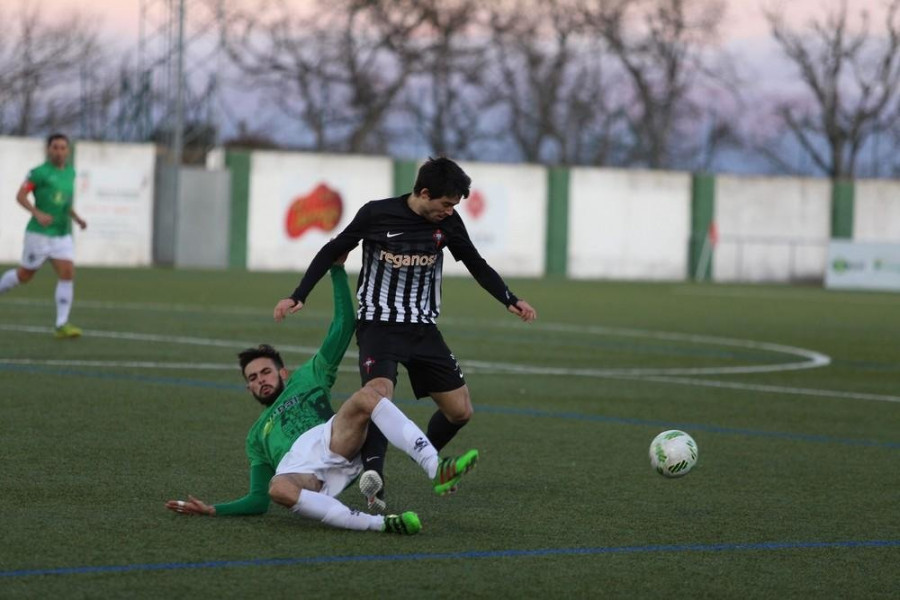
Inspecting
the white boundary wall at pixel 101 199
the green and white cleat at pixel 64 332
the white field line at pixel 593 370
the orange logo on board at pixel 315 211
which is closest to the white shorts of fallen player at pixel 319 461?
the white field line at pixel 593 370

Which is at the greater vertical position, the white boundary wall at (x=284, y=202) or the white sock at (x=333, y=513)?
the white boundary wall at (x=284, y=202)

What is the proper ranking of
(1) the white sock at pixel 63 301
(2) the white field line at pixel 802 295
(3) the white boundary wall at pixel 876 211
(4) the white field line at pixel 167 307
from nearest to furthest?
(1) the white sock at pixel 63 301 < (4) the white field line at pixel 167 307 < (2) the white field line at pixel 802 295 < (3) the white boundary wall at pixel 876 211

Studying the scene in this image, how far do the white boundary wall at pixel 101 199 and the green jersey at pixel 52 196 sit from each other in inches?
848

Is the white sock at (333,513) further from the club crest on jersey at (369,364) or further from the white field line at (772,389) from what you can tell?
the white field line at (772,389)

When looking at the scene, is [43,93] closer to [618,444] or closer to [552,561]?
[618,444]

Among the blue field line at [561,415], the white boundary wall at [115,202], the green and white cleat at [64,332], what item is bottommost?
the blue field line at [561,415]

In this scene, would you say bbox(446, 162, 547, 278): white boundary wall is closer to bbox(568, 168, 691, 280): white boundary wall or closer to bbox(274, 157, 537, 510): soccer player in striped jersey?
bbox(568, 168, 691, 280): white boundary wall

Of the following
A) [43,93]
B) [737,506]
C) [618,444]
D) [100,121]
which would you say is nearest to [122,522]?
[737,506]

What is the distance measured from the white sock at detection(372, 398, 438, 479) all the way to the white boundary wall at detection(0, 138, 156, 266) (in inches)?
1267

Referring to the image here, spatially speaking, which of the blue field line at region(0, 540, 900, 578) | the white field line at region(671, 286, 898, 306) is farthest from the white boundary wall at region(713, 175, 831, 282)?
the blue field line at region(0, 540, 900, 578)

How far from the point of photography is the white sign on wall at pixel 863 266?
41781mm

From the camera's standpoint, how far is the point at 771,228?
4875cm

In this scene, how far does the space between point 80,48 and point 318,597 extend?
159ft

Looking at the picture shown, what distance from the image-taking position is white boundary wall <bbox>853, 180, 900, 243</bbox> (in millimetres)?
49562
